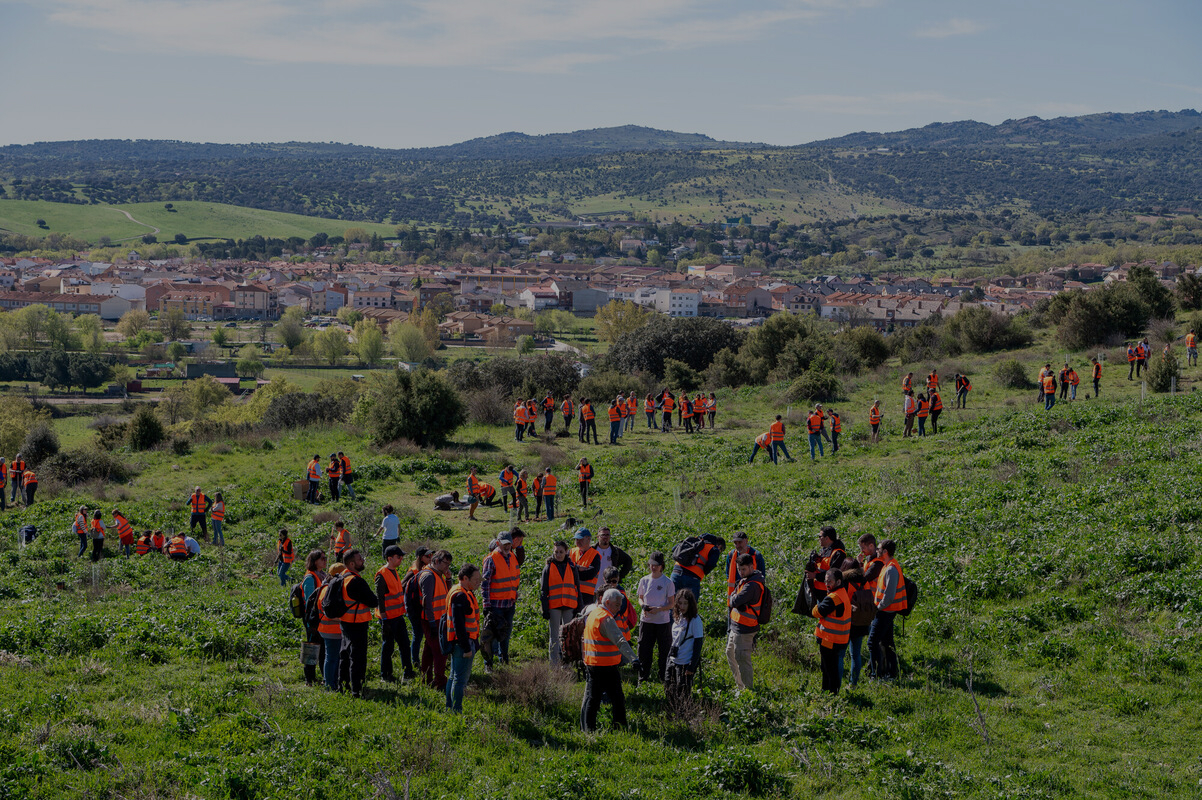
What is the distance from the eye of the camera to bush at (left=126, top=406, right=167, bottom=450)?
105 feet

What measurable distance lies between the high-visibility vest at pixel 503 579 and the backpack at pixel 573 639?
0.84 meters

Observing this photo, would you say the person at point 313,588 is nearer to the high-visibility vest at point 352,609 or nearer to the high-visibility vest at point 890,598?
the high-visibility vest at point 352,609

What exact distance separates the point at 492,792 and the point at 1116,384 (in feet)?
89.1

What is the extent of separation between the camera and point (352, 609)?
9.04 meters

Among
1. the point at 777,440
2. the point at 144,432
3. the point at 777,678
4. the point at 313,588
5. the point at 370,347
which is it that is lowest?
the point at 370,347

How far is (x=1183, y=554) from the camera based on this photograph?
1141 centimetres

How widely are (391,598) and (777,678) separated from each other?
4156 millimetres

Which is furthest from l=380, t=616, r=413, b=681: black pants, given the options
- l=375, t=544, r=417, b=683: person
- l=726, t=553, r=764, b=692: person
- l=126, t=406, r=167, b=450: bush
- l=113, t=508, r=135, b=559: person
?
l=126, t=406, r=167, b=450: bush

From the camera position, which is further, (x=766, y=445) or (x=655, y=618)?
(x=766, y=445)

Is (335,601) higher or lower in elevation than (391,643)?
higher

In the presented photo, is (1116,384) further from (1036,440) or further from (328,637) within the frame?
(328,637)

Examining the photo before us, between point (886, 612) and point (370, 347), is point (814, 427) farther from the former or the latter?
point (370, 347)

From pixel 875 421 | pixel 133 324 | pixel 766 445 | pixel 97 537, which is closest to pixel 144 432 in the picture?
pixel 97 537

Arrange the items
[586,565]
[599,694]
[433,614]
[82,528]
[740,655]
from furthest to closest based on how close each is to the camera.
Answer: [82,528], [586,565], [433,614], [740,655], [599,694]
